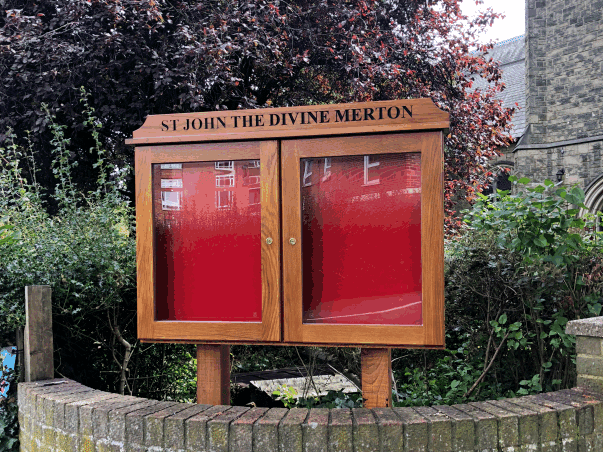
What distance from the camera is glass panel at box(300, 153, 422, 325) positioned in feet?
8.70

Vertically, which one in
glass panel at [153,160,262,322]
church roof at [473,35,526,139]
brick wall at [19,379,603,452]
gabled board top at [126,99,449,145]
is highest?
church roof at [473,35,526,139]

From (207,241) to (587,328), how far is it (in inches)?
79.8

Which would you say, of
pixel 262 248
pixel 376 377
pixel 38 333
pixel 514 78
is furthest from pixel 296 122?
pixel 514 78

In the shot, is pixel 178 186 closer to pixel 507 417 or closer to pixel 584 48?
pixel 507 417

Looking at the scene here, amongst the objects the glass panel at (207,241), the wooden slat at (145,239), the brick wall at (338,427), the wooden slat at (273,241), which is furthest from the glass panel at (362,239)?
A: the wooden slat at (145,239)

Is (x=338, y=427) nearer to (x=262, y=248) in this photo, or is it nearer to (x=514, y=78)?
(x=262, y=248)

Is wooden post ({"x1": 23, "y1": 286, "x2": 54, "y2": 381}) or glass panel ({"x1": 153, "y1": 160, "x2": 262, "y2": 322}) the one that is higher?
glass panel ({"x1": 153, "y1": 160, "x2": 262, "y2": 322})

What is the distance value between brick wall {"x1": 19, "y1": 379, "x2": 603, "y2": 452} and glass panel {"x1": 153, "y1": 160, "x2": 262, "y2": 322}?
53 centimetres

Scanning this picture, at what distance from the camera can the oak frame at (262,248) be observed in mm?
2725

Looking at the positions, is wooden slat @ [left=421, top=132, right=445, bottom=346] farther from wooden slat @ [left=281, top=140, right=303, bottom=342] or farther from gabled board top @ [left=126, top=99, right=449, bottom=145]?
wooden slat @ [left=281, top=140, right=303, bottom=342]

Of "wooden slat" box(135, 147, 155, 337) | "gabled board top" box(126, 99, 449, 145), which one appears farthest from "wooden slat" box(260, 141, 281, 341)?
"wooden slat" box(135, 147, 155, 337)

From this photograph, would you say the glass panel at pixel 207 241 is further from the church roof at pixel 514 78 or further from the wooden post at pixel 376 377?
the church roof at pixel 514 78

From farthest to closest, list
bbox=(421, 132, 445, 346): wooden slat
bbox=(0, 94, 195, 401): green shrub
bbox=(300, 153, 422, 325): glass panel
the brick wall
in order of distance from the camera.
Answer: bbox=(0, 94, 195, 401): green shrub, bbox=(300, 153, 422, 325): glass panel, bbox=(421, 132, 445, 346): wooden slat, the brick wall

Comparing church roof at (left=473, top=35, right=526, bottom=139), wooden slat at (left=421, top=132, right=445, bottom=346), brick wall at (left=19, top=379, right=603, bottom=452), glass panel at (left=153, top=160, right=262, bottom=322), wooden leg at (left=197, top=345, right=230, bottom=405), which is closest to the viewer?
brick wall at (left=19, top=379, right=603, bottom=452)
